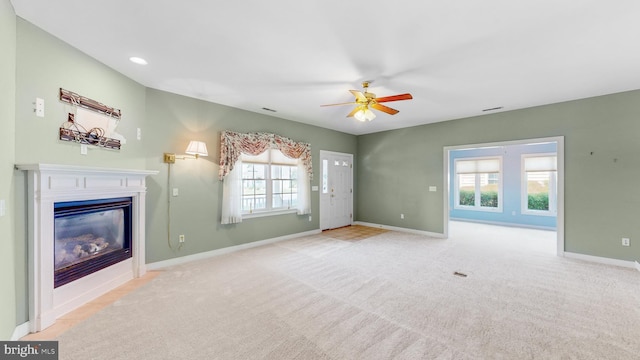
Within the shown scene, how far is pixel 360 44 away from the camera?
8.28 feet

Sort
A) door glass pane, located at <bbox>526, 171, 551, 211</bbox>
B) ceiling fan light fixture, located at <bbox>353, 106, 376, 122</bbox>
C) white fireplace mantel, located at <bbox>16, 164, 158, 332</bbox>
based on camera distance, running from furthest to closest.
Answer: door glass pane, located at <bbox>526, 171, 551, 211</bbox> → ceiling fan light fixture, located at <bbox>353, 106, 376, 122</bbox> → white fireplace mantel, located at <bbox>16, 164, 158, 332</bbox>

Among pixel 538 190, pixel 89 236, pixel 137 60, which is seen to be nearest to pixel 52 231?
pixel 89 236

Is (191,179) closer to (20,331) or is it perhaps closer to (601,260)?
(20,331)

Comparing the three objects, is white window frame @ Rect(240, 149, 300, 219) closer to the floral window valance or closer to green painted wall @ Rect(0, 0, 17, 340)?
the floral window valance

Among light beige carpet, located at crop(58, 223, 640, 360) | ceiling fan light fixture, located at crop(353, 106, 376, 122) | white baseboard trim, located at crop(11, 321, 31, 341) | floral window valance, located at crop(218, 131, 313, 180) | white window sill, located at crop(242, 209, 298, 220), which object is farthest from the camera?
white window sill, located at crop(242, 209, 298, 220)

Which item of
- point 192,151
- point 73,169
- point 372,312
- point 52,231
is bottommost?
point 372,312

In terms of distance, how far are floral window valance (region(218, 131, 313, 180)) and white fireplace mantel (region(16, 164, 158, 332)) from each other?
1.43 metres

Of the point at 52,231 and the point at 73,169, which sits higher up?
the point at 73,169

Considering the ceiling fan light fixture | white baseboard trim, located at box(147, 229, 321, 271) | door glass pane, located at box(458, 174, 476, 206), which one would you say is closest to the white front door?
white baseboard trim, located at box(147, 229, 321, 271)

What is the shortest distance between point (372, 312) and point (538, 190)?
7.37m

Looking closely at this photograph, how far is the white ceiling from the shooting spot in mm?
2031

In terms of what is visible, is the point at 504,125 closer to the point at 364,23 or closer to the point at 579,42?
the point at 579,42

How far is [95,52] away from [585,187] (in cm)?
729

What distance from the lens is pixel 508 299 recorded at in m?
2.82
